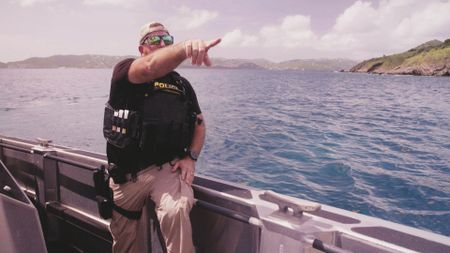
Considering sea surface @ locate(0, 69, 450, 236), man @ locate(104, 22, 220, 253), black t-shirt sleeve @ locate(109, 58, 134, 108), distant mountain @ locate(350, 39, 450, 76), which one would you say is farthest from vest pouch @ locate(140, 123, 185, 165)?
distant mountain @ locate(350, 39, 450, 76)

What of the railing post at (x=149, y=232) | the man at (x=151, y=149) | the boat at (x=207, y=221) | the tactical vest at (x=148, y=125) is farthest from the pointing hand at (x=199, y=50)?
the railing post at (x=149, y=232)

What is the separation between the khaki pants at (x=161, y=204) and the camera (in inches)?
94.7

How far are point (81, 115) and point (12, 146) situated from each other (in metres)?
17.2

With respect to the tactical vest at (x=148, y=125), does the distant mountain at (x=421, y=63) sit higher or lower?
higher

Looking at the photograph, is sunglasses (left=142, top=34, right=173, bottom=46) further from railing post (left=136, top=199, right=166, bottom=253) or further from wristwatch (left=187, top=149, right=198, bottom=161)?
railing post (left=136, top=199, right=166, bottom=253)

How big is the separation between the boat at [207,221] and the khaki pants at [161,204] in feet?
0.53

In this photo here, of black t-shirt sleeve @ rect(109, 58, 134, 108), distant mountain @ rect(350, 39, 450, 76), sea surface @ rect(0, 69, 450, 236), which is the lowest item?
sea surface @ rect(0, 69, 450, 236)

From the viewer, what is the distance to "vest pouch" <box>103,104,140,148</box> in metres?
2.56

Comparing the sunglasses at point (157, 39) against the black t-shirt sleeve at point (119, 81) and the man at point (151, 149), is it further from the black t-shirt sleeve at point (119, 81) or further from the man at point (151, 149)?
the black t-shirt sleeve at point (119, 81)

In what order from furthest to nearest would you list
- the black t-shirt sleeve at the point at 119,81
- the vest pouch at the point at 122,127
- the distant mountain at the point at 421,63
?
the distant mountain at the point at 421,63 → the vest pouch at the point at 122,127 → the black t-shirt sleeve at the point at 119,81

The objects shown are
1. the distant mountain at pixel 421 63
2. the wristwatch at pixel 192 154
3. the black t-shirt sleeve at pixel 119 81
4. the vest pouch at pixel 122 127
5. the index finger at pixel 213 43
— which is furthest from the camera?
the distant mountain at pixel 421 63

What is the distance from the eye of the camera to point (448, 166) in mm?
10016

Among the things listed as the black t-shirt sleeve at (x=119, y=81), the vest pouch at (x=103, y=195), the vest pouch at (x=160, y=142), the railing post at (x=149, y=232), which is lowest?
the railing post at (x=149, y=232)

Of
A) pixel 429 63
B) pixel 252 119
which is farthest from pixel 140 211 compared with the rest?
pixel 429 63
